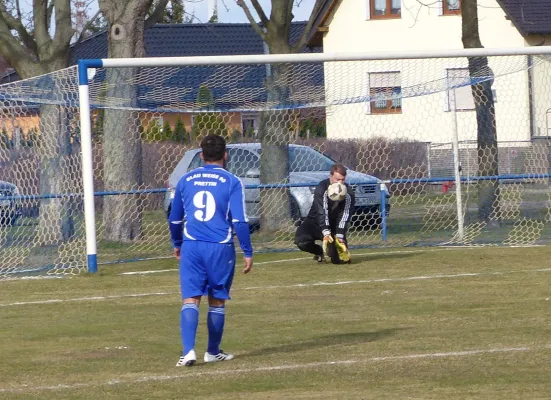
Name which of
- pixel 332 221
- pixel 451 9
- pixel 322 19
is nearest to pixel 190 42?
pixel 322 19

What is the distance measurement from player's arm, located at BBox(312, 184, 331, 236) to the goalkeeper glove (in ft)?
0.56

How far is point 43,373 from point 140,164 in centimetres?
973

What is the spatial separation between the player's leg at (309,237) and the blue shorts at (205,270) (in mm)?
7108

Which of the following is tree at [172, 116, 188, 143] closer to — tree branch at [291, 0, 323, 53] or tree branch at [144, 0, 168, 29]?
tree branch at [144, 0, 168, 29]

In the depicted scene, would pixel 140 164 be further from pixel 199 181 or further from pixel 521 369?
pixel 521 369

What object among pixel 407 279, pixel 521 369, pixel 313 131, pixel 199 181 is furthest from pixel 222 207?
pixel 313 131

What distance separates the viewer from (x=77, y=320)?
1116cm

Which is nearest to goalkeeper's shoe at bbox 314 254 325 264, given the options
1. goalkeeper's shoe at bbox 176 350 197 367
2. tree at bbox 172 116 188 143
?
tree at bbox 172 116 188 143

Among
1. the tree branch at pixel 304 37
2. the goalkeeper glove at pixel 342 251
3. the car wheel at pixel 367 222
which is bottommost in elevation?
the goalkeeper glove at pixel 342 251

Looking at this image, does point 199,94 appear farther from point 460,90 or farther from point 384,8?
point 384,8

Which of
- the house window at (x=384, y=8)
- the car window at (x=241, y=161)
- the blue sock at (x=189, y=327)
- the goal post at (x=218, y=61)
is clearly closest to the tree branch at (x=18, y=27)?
the car window at (x=241, y=161)

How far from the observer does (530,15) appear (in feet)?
130

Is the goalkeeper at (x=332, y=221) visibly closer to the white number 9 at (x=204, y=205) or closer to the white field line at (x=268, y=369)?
the white field line at (x=268, y=369)

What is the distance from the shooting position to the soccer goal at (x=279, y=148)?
53.2 feet
